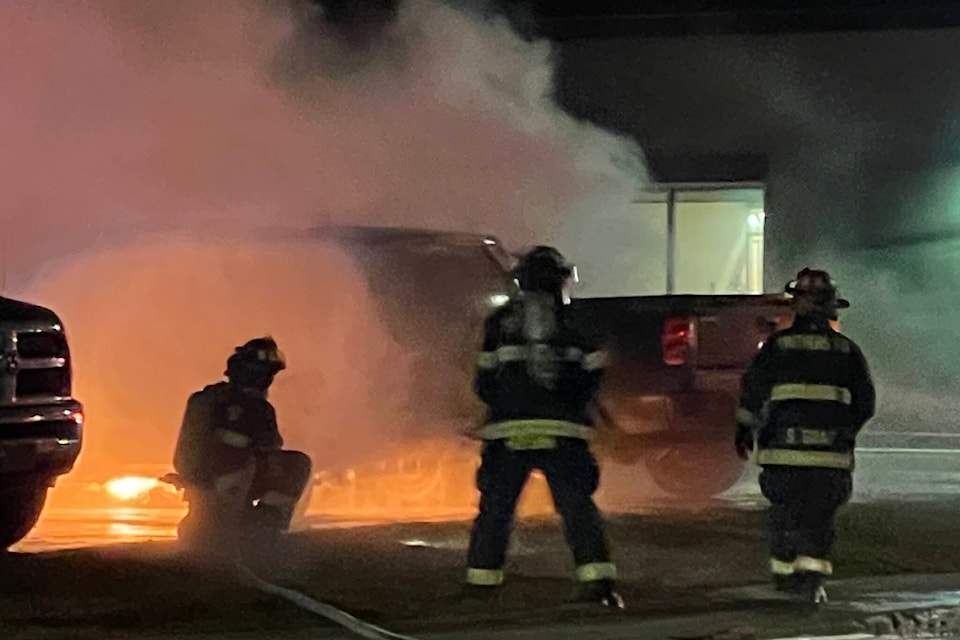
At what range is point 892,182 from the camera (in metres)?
14.2

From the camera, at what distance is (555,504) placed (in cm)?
589

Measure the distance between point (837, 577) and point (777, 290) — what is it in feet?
26.3

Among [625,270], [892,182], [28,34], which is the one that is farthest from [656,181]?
[28,34]

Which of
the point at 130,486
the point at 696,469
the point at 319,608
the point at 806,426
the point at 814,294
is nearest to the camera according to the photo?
the point at 319,608

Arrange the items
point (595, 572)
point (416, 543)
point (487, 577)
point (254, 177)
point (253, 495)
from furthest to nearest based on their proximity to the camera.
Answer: point (254, 177) < point (416, 543) < point (253, 495) < point (487, 577) < point (595, 572)

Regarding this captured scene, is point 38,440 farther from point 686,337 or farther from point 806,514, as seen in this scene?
point 686,337

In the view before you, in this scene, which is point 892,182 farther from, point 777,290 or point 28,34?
point 28,34

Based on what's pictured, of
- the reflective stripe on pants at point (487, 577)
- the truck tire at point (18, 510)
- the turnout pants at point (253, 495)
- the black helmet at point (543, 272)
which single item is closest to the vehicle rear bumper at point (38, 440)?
the truck tire at point (18, 510)

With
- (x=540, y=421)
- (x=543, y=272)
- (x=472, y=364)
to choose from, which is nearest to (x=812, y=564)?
(x=540, y=421)

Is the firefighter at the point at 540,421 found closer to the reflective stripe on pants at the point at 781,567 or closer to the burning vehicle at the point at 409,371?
the reflective stripe on pants at the point at 781,567

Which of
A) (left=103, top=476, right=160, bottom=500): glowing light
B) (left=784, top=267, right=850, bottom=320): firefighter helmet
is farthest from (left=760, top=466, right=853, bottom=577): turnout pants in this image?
(left=103, top=476, right=160, bottom=500): glowing light

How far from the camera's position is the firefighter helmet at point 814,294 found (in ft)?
20.1

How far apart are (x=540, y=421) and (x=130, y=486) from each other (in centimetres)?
290

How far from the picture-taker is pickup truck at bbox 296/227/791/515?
7.73 metres
